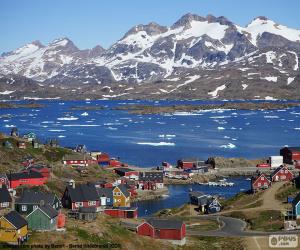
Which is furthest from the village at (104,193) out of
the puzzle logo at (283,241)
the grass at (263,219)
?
the puzzle logo at (283,241)

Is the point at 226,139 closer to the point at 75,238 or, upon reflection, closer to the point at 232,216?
the point at 232,216

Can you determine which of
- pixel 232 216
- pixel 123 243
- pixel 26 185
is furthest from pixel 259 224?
pixel 26 185

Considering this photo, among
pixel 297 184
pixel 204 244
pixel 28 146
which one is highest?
pixel 28 146

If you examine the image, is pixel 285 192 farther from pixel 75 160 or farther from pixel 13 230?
pixel 75 160

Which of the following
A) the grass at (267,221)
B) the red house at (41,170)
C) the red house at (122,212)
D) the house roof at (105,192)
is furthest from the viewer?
the red house at (41,170)

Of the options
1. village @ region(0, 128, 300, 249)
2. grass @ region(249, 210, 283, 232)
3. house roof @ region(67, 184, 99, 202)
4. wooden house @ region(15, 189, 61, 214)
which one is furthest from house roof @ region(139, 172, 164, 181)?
wooden house @ region(15, 189, 61, 214)

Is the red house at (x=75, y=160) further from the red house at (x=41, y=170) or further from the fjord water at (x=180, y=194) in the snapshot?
the fjord water at (x=180, y=194)

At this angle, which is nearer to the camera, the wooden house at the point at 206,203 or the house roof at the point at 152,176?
the wooden house at the point at 206,203
